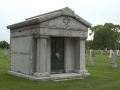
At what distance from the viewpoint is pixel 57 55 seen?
888 cm

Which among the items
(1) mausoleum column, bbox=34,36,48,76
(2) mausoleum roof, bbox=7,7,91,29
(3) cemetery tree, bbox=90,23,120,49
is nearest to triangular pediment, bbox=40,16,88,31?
(2) mausoleum roof, bbox=7,7,91,29

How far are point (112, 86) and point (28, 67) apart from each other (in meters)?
3.53

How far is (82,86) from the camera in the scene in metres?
7.11

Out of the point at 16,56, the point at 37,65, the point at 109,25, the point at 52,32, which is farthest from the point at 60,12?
the point at 109,25

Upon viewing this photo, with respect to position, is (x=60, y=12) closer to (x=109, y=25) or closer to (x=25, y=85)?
(x=25, y=85)

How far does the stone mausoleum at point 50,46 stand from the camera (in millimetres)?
7938

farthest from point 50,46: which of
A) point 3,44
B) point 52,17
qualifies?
point 3,44

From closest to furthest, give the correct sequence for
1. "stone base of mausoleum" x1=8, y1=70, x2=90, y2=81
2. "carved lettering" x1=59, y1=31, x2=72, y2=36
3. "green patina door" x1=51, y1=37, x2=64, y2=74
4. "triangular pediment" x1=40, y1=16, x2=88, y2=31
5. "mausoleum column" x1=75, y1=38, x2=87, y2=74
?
"stone base of mausoleum" x1=8, y1=70, x2=90, y2=81 < "triangular pediment" x1=40, y1=16, x2=88, y2=31 < "carved lettering" x1=59, y1=31, x2=72, y2=36 < "green patina door" x1=51, y1=37, x2=64, y2=74 < "mausoleum column" x1=75, y1=38, x2=87, y2=74

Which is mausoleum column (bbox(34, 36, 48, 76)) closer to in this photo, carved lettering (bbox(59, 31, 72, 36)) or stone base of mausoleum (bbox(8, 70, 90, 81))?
stone base of mausoleum (bbox(8, 70, 90, 81))

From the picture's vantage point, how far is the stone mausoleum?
7938mm

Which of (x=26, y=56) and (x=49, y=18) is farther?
(x=26, y=56)

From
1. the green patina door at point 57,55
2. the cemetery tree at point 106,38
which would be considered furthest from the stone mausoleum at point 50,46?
the cemetery tree at point 106,38

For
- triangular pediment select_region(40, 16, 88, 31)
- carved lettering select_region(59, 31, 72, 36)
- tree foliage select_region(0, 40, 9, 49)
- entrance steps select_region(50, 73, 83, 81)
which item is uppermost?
tree foliage select_region(0, 40, 9, 49)

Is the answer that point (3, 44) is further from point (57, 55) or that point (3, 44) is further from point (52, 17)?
point (52, 17)
